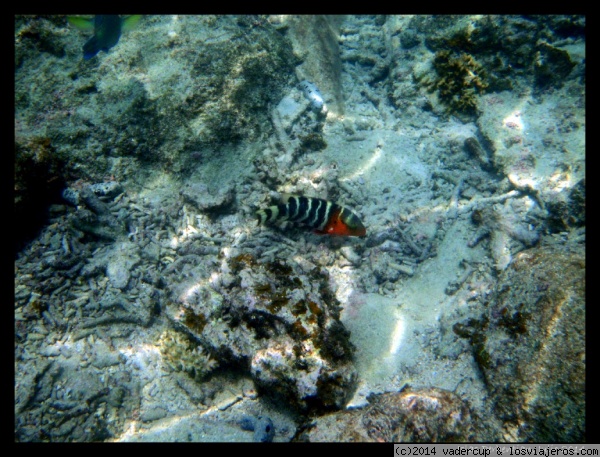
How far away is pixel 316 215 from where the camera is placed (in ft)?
11.8

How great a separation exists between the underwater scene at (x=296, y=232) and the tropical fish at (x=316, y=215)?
3 cm

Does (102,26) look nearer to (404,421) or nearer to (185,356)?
(185,356)

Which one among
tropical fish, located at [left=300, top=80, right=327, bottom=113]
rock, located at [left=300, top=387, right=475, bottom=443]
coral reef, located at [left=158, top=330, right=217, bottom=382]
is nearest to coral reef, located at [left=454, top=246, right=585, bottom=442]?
rock, located at [left=300, top=387, right=475, bottom=443]

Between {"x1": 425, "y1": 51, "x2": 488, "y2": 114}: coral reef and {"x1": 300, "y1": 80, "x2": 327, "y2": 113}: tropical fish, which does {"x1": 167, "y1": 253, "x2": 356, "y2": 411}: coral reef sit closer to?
{"x1": 300, "y1": 80, "x2": 327, "y2": 113}: tropical fish

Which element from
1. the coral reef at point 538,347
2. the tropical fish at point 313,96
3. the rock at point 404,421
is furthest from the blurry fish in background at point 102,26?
the coral reef at point 538,347

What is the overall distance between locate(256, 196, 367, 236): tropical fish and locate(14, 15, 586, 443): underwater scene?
0.03 metres

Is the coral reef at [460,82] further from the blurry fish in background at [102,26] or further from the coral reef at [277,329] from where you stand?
the blurry fish in background at [102,26]

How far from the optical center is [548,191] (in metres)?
4.28

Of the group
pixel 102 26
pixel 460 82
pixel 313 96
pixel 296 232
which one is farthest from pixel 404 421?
pixel 102 26

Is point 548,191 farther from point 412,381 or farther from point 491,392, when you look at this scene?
point 412,381

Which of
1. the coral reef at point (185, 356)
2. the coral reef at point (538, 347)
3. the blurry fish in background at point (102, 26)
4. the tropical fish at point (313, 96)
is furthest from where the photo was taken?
the tropical fish at point (313, 96)

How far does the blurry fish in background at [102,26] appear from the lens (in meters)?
4.20

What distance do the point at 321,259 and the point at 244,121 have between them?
2.45 metres
